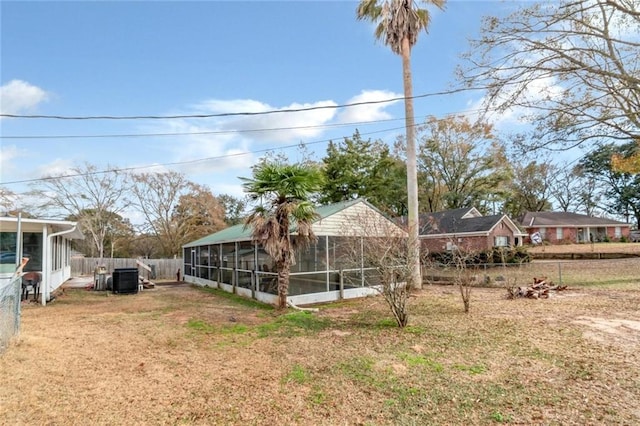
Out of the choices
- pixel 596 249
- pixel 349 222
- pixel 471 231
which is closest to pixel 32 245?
pixel 349 222

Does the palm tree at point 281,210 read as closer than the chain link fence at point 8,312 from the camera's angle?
No

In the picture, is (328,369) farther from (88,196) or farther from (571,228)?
(571,228)

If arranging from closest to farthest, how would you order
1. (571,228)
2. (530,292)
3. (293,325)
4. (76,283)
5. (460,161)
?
(293,325) → (530,292) → (76,283) → (460,161) → (571,228)

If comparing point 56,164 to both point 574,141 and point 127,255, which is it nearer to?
point 127,255

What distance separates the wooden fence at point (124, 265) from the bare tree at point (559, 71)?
76.0 feet

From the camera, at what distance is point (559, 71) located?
5.84 metres

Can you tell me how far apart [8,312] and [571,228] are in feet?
134

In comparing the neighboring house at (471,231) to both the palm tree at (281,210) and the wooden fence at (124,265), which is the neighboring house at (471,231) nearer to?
the palm tree at (281,210)

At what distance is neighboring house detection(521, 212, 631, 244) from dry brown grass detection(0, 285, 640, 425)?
91.7 feet

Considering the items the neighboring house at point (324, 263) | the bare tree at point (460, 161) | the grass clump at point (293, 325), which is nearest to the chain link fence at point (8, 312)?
the grass clump at point (293, 325)

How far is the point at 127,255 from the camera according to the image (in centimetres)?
3381

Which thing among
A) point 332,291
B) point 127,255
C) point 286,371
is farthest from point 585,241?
point 127,255

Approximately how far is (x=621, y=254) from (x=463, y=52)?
22.2 m

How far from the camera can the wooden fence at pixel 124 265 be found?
2411cm
